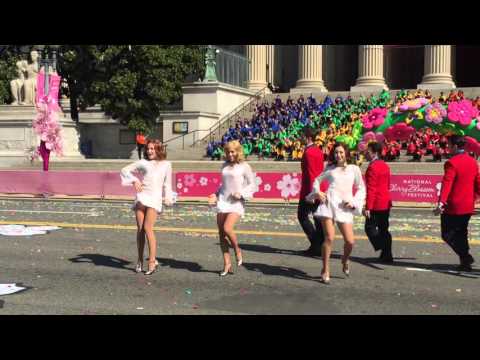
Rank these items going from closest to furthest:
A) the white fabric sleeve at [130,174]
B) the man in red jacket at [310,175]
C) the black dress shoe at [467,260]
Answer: the white fabric sleeve at [130,174] → the black dress shoe at [467,260] → the man in red jacket at [310,175]

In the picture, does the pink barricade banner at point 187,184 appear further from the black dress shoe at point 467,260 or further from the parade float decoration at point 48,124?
the black dress shoe at point 467,260

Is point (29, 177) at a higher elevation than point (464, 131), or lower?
lower

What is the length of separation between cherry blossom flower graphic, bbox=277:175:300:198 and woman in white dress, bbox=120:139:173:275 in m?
11.8

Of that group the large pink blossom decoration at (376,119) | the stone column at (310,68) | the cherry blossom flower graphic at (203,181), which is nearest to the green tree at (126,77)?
the stone column at (310,68)

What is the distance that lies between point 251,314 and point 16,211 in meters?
12.5

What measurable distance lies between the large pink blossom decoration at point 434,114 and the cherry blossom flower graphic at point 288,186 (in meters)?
4.72

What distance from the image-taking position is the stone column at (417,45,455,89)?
39062 millimetres

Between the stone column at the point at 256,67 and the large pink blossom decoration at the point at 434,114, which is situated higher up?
the stone column at the point at 256,67

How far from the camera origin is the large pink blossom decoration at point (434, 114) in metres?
17.6

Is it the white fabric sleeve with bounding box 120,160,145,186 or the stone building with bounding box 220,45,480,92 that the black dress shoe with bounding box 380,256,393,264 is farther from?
the stone building with bounding box 220,45,480,92

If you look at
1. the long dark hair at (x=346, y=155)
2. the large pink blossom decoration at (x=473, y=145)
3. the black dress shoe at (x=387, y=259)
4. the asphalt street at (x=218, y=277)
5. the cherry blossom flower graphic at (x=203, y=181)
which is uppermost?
the large pink blossom decoration at (x=473, y=145)
